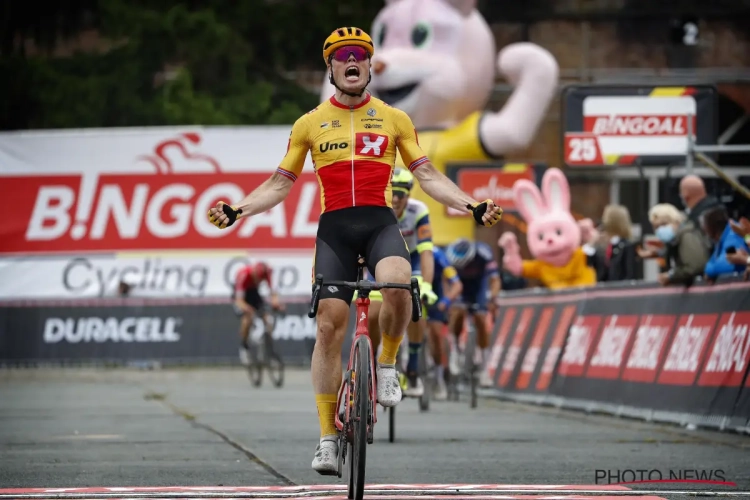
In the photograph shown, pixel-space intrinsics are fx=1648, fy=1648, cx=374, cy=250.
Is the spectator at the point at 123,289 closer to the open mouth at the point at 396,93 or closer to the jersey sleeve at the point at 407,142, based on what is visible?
the open mouth at the point at 396,93

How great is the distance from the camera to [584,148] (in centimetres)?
1766

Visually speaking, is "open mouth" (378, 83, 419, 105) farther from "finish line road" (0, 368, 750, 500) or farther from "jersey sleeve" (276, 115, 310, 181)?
"jersey sleeve" (276, 115, 310, 181)

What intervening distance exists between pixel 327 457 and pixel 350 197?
1336 mm

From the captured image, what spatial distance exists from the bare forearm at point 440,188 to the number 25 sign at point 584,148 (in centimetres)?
900

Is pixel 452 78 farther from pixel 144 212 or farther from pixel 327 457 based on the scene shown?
pixel 327 457

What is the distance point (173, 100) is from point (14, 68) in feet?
12.8

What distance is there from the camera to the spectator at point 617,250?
743 inches

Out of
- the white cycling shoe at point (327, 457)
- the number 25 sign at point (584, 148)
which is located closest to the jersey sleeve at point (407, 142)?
the white cycling shoe at point (327, 457)

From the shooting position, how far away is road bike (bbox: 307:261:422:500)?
7.70 metres

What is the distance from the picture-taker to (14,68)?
37594 mm

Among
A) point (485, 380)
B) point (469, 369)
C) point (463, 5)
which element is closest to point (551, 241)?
point (485, 380)

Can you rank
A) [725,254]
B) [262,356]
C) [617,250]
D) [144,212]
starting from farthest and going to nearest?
[144,212] < [262,356] < [617,250] < [725,254]

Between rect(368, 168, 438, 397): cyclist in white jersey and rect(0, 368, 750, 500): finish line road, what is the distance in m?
0.61

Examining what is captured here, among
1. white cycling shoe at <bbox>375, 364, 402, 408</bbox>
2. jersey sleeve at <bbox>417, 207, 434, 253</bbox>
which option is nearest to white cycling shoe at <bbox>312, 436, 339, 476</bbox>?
white cycling shoe at <bbox>375, 364, 402, 408</bbox>
